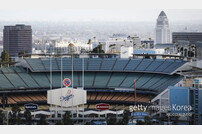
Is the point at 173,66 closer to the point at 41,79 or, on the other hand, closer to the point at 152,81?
the point at 152,81

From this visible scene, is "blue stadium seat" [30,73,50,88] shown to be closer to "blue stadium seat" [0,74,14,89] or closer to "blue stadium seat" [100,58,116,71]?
"blue stadium seat" [0,74,14,89]

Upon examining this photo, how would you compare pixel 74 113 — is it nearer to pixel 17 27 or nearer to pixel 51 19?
pixel 51 19

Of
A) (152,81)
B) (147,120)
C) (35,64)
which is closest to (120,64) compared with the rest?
(152,81)

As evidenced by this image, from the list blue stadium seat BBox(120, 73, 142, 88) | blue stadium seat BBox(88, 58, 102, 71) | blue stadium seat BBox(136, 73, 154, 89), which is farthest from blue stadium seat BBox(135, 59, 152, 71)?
blue stadium seat BBox(88, 58, 102, 71)

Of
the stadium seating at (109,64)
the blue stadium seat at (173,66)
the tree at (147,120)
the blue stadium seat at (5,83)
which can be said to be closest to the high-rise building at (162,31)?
the stadium seating at (109,64)

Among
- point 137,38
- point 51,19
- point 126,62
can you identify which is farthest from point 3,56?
point 137,38

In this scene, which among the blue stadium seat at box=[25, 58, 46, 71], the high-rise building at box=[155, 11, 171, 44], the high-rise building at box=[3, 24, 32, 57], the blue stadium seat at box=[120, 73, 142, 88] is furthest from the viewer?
the high-rise building at box=[155, 11, 171, 44]

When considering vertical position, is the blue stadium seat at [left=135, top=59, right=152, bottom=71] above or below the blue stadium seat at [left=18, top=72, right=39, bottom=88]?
above
